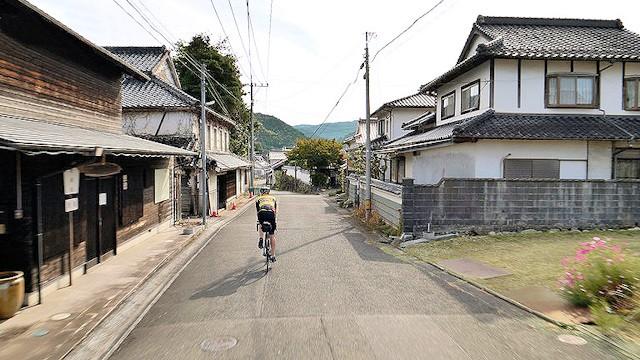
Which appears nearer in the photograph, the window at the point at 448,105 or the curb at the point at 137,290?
the curb at the point at 137,290

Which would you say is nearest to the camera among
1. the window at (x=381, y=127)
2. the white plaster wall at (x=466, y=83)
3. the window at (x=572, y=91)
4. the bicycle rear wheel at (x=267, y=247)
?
the bicycle rear wheel at (x=267, y=247)

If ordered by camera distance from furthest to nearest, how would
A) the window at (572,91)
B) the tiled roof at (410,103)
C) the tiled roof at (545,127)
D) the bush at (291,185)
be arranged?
1. the bush at (291,185)
2. the tiled roof at (410,103)
3. the window at (572,91)
4. the tiled roof at (545,127)

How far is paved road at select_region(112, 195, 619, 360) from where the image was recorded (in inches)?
207

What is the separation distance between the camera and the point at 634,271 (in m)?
6.36

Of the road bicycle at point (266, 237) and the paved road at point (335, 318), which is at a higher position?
the road bicycle at point (266, 237)

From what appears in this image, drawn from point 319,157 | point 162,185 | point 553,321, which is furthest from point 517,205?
point 319,157

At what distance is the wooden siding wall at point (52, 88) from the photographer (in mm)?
8453

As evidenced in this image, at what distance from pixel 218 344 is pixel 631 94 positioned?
705 inches

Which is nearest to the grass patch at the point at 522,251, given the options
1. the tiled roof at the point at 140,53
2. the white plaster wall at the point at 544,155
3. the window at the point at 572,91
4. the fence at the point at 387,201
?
the fence at the point at 387,201

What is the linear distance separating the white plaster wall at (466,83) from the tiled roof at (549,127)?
1.05 meters

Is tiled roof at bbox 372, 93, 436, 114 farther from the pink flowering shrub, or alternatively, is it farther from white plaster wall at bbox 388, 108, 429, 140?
the pink flowering shrub

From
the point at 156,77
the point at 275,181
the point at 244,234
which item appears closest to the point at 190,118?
the point at 156,77

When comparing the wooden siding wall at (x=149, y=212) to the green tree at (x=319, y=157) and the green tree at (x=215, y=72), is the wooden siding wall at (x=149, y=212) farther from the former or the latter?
the green tree at (x=319, y=157)

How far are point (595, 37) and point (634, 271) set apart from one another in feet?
49.7
